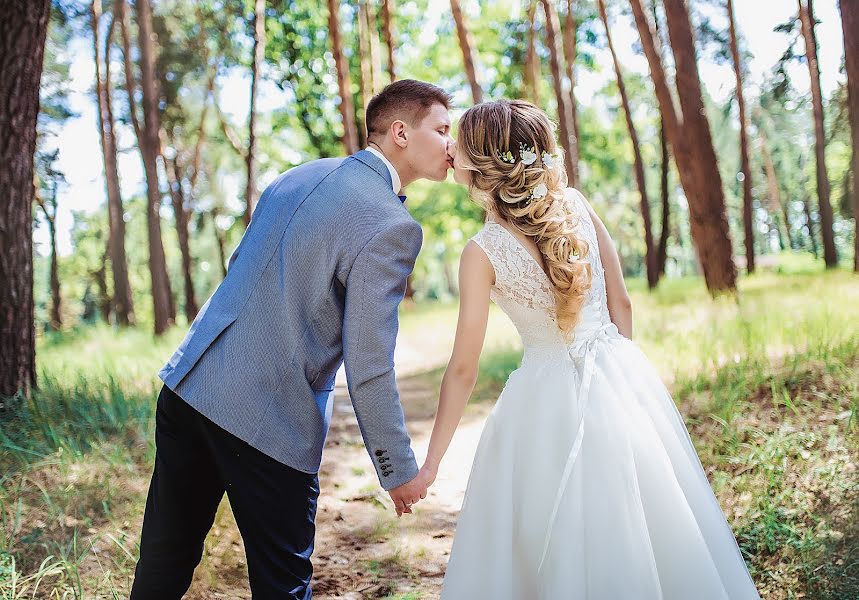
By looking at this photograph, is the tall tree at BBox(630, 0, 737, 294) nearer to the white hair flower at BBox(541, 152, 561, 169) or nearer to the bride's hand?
the white hair flower at BBox(541, 152, 561, 169)

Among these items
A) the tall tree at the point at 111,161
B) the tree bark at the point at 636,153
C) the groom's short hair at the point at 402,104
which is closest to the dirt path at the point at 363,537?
the groom's short hair at the point at 402,104

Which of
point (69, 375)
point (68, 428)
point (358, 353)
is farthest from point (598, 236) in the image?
point (69, 375)

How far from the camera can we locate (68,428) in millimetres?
5340

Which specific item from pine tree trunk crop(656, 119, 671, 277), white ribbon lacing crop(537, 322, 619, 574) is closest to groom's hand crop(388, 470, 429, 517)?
white ribbon lacing crop(537, 322, 619, 574)

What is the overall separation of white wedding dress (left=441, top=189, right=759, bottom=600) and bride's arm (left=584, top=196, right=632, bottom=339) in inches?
6.7

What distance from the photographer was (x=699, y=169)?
1115 cm

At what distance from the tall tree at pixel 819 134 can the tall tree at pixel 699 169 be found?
7.26 m

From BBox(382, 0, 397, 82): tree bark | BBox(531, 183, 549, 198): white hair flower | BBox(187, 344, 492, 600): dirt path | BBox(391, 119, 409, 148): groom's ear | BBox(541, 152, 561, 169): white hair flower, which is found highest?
BBox(382, 0, 397, 82): tree bark

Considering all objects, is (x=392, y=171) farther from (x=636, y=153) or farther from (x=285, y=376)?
(x=636, y=153)

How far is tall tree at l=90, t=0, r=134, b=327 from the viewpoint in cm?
1714

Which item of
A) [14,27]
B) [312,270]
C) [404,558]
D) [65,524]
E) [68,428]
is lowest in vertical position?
[404,558]

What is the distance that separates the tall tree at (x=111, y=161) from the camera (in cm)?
1714

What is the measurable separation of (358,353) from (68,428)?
144 inches

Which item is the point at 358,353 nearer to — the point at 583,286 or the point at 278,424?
the point at 278,424
